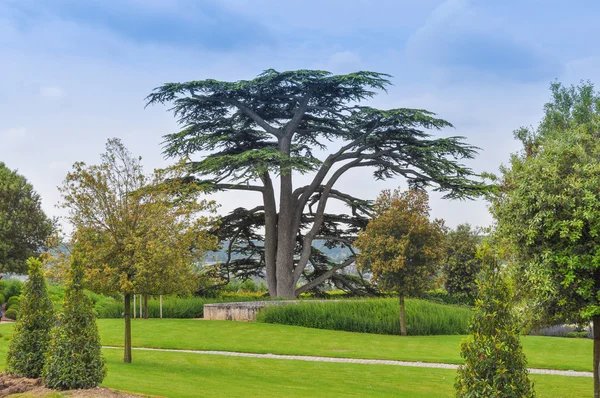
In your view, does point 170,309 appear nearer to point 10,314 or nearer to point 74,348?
point 10,314

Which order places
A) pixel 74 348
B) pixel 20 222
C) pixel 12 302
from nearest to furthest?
pixel 74 348
pixel 12 302
pixel 20 222

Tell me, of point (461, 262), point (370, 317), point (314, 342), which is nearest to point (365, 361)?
point (314, 342)

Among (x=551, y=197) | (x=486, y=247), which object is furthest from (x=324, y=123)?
(x=486, y=247)

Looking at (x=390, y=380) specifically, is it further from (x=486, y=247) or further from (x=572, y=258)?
(x=486, y=247)

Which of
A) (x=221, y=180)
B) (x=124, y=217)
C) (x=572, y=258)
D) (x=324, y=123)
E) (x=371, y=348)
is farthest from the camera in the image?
(x=324, y=123)

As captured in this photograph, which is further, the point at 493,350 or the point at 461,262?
the point at 461,262

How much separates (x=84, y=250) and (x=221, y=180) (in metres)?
19.2

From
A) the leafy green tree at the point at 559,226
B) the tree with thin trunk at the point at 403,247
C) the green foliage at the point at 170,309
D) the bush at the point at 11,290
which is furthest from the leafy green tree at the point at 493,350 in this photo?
the bush at the point at 11,290

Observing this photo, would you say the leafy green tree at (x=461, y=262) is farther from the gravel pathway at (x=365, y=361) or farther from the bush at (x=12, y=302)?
the bush at (x=12, y=302)

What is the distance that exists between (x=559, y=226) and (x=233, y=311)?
19556 mm

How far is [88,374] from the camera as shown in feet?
36.3

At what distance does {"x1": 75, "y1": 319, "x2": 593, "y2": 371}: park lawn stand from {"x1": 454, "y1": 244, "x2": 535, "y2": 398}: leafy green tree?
33.9ft

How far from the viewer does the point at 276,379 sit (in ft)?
46.1

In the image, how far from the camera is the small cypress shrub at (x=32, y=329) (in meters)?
12.1
